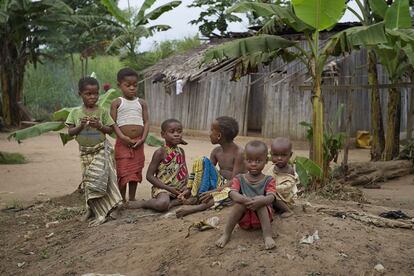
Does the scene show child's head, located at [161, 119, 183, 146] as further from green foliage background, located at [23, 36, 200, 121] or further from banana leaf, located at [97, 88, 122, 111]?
green foliage background, located at [23, 36, 200, 121]

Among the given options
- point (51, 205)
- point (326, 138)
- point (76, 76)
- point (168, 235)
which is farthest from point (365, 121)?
point (76, 76)

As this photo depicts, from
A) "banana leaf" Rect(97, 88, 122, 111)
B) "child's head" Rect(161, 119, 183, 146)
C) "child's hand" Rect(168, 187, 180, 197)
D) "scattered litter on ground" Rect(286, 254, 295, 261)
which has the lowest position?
"scattered litter on ground" Rect(286, 254, 295, 261)

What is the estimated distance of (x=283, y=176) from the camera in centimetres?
448

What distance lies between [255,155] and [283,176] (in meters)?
0.60

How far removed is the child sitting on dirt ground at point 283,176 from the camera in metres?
4.34

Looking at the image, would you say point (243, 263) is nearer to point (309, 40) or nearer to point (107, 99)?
point (309, 40)

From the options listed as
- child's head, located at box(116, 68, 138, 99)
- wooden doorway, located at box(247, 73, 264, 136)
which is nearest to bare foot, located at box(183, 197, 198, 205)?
child's head, located at box(116, 68, 138, 99)

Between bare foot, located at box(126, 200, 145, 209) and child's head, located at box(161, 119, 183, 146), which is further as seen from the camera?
bare foot, located at box(126, 200, 145, 209)

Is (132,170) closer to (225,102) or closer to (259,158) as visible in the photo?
(259,158)

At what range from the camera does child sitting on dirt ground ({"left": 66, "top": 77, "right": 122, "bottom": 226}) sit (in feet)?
18.0

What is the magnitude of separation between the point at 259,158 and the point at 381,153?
788 centimetres

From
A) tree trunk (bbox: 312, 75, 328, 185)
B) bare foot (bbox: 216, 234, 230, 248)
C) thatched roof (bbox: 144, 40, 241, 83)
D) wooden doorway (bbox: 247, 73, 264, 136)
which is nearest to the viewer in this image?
bare foot (bbox: 216, 234, 230, 248)

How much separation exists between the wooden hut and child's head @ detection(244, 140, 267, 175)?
943 cm

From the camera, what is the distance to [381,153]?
11219 mm
